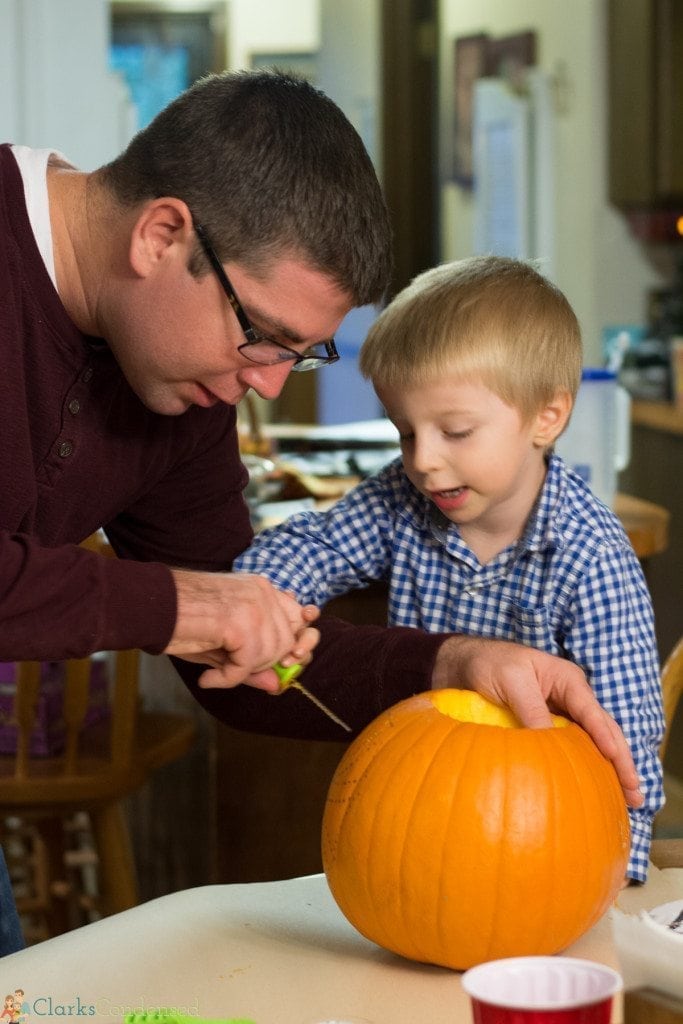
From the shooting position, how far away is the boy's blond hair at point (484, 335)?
4.45 ft

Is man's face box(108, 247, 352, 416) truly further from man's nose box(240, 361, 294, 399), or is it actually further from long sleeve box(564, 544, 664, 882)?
long sleeve box(564, 544, 664, 882)

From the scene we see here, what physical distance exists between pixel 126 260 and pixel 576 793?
1.89 feet

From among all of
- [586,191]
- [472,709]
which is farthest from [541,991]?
[586,191]

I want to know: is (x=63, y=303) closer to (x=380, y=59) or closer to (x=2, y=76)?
(x=2, y=76)

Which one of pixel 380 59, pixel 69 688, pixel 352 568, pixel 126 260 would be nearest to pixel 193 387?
pixel 126 260

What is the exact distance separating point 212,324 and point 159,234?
0.28 ft

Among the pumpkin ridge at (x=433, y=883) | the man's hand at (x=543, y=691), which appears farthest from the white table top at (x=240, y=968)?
the man's hand at (x=543, y=691)

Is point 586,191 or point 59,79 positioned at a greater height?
point 59,79

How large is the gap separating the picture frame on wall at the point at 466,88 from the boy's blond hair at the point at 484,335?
4.08 metres

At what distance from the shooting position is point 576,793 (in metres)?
1.00

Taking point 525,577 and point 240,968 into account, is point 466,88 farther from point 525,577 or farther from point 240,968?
point 240,968

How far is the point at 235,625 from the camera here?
108 cm

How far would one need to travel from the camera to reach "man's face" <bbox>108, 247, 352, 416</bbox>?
3.93 ft

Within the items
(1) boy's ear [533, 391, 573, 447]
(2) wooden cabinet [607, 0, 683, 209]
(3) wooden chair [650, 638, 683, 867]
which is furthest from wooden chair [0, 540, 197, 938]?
(2) wooden cabinet [607, 0, 683, 209]
